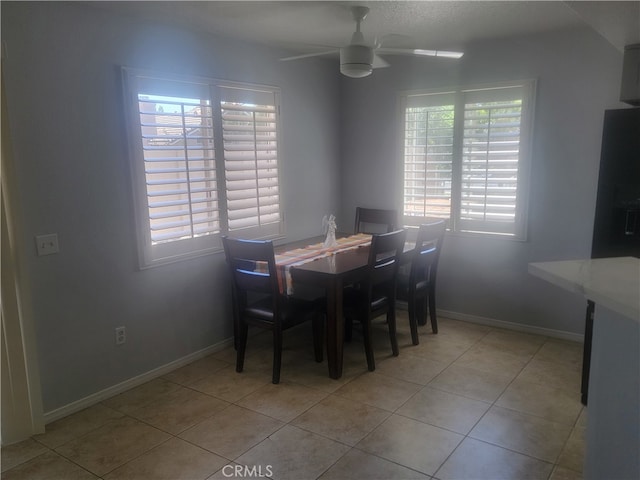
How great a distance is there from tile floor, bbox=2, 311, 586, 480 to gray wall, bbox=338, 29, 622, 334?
58 cm

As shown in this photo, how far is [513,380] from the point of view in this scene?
3.05 meters

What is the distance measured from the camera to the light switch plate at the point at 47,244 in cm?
251

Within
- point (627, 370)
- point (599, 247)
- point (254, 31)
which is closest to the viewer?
point (627, 370)

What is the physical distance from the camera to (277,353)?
304 cm

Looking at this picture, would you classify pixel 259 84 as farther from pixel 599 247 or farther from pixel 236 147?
pixel 599 247

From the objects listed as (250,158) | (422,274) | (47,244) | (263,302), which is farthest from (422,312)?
(47,244)

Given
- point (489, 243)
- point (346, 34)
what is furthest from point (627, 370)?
point (346, 34)

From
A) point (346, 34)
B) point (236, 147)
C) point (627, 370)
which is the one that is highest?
point (346, 34)

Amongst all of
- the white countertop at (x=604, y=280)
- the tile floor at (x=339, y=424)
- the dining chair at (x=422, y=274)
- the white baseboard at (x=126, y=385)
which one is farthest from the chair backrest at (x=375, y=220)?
the white countertop at (x=604, y=280)

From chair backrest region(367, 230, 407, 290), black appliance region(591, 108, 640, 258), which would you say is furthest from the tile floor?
black appliance region(591, 108, 640, 258)

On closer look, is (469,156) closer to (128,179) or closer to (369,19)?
(369,19)

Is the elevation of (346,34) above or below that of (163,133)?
above

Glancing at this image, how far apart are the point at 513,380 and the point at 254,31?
3016 millimetres

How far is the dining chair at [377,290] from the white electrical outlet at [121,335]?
57.8 inches
